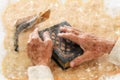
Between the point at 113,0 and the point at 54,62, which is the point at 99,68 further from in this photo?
the point at 113,0

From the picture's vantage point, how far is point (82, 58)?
53.7 inches

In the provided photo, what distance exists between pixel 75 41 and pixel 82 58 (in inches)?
2.9

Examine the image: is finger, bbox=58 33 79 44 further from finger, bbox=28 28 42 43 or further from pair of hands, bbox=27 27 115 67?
finger, bbox=28 28 42 43

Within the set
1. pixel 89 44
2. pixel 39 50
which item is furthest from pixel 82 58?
pixel 39 50

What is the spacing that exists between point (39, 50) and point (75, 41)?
149mm

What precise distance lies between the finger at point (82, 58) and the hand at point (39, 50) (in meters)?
0.10

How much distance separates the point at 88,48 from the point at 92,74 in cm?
10

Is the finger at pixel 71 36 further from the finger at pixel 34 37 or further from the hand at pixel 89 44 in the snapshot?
the finger at pixel 34 37

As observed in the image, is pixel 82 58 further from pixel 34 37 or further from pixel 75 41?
pixel 34 37

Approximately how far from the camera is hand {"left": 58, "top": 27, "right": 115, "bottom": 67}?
4.49 feet

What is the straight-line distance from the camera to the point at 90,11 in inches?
62.7

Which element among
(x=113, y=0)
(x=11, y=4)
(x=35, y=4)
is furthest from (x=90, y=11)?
(x=11, y=4)

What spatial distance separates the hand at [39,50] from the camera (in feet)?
4.40

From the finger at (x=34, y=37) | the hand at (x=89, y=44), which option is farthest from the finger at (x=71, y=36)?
the finger at (x=34, y=37)
